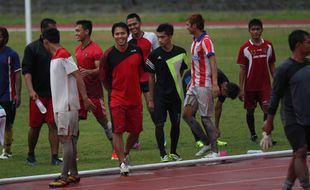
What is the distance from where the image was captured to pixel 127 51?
45.8ft

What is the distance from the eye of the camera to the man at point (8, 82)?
51.8 ft

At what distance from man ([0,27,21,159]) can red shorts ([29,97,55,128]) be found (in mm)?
801

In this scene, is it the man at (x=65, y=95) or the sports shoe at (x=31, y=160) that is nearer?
the man at (x=65, y=95)

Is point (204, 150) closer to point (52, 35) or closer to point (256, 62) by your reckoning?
point (256, 62)

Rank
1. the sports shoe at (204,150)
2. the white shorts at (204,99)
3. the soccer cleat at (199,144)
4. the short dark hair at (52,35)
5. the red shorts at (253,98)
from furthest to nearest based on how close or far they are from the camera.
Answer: the red shorts at (253,98) → the soccer cleat at (199,144) → the sports shoe at (204,150) → the white shorts at (204,99) → the short dark hair at (52,35)

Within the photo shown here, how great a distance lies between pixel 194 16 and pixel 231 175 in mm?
2702

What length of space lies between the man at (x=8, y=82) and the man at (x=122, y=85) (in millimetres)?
2322

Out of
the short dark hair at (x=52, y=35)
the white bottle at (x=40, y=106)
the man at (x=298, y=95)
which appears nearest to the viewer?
the man at (x=298, y=95)

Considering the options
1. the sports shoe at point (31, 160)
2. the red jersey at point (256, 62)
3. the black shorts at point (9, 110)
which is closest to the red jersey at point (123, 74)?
the sports shoe at point (31, 160)

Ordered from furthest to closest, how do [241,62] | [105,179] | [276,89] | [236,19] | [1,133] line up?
[236,19] → [241,62] → [1,133] → [105,179] → [276,89]

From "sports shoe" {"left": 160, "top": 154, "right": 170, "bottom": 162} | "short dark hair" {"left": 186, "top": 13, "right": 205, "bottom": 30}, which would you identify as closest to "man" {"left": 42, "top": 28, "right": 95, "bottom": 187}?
"sports shoe" {"left": 160, "top": 154, "right": 170, "bottom": 162}

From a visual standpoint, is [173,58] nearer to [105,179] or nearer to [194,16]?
[194,16]

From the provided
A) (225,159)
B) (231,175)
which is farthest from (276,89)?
(225,159)

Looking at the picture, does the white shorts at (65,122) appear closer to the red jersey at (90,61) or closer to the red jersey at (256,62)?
the red jersey at (90,61)
